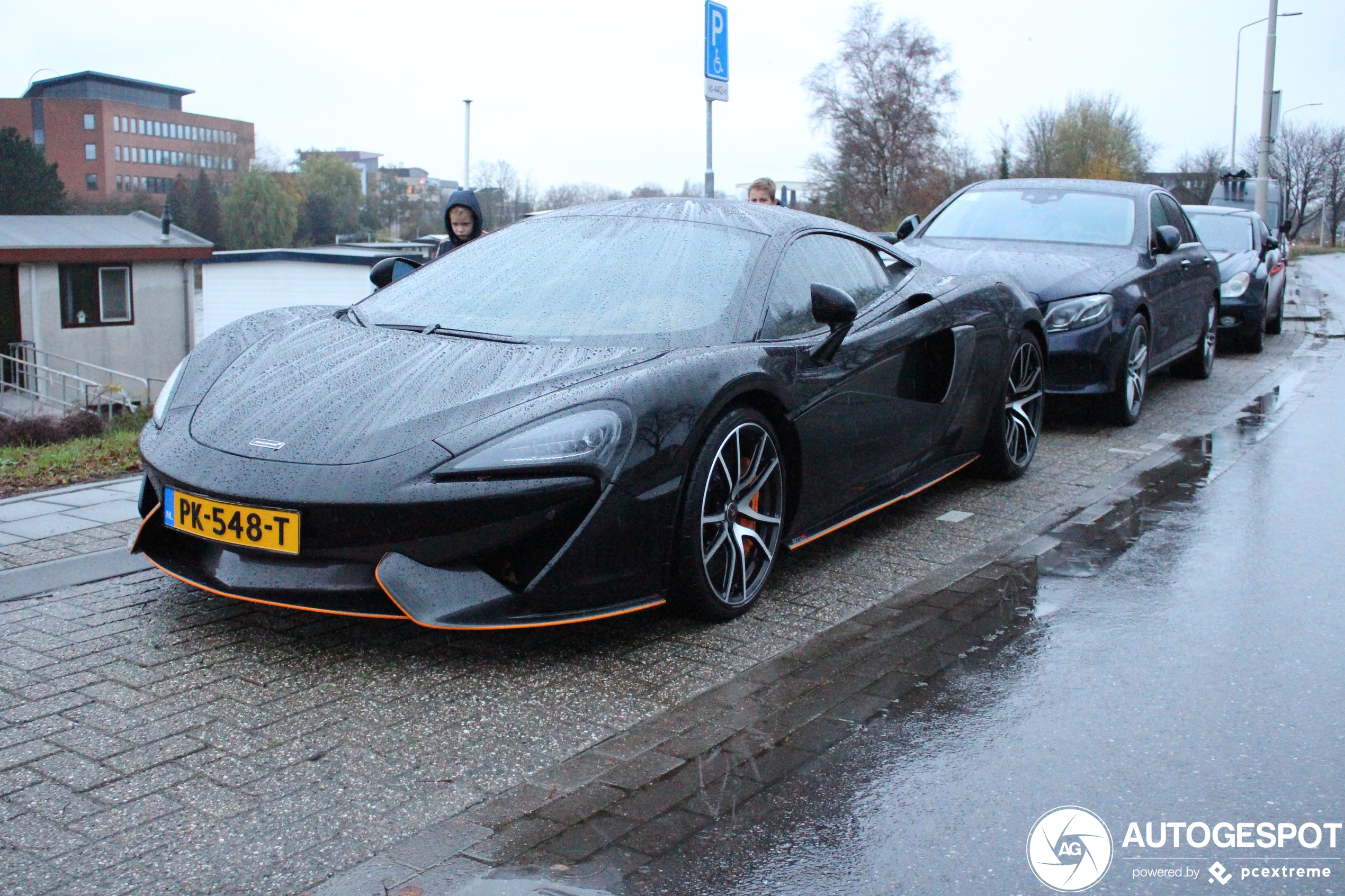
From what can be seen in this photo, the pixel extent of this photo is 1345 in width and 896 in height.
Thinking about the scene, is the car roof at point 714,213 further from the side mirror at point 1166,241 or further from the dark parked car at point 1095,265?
the side mirror at point 1166,241

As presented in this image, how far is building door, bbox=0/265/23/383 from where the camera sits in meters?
28.3

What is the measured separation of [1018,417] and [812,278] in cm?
204

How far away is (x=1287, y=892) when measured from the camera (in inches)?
Answer: 97.0

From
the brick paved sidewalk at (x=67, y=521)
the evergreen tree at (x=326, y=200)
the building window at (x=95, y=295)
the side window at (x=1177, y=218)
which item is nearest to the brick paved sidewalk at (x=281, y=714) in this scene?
the brick paved sidewalk at (x=67, y=521)

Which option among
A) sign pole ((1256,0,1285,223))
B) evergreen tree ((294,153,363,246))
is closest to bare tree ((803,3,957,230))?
evergreen tree ((294,153,363,246))

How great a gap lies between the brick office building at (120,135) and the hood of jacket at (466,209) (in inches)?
2411

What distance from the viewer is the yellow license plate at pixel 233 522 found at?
134 inches

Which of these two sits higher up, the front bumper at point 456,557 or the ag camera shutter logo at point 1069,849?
the front bumper at point 456,557

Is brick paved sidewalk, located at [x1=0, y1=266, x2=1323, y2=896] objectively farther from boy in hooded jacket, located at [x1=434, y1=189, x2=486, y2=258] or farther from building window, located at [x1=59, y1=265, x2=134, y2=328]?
building window, located at [x1=59, y1=265, x2=134, y2=328]

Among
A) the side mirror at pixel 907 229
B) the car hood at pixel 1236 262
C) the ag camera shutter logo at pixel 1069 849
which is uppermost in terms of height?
the side mirror at pixel 907 229

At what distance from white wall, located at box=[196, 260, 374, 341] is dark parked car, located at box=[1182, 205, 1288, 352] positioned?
73.9ft

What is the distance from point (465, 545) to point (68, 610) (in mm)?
1572

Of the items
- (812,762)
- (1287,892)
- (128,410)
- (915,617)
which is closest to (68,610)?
(812,762)

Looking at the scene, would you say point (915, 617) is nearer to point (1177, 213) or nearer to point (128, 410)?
point (1177, 213)
